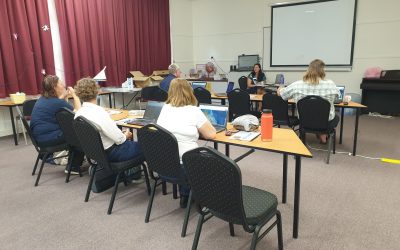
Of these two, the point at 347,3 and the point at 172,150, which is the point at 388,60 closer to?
the point at 347,3

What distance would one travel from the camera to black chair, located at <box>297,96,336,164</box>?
3.63m

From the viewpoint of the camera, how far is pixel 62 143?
3.36m

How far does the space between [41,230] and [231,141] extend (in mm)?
1649

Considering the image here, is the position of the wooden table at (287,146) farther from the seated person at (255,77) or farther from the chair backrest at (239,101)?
the seated person at (255,77)

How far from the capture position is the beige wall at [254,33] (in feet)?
21.0

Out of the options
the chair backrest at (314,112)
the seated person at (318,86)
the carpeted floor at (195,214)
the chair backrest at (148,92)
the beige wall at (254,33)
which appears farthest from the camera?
the beige wall at (254,33)

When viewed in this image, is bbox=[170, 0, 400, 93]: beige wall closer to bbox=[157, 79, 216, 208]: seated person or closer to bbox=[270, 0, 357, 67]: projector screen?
bbox=[270, 0, 357, 67]: projector screen

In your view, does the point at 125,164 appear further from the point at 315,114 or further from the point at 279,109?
the point at 279,109

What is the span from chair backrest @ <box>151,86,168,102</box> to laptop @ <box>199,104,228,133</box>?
2359 mm

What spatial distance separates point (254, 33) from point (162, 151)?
6597 millimetres

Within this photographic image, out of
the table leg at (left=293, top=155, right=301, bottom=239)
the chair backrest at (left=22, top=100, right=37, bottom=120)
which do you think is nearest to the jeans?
the table leg at (left=293, top=155, right=301, bottom=239)

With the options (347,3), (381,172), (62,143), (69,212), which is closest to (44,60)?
(62,143)

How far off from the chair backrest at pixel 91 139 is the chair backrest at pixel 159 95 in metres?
2.51

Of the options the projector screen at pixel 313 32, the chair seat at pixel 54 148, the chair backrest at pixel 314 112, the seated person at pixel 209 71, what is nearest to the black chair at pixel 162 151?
the chair seat at pixel 54 148
